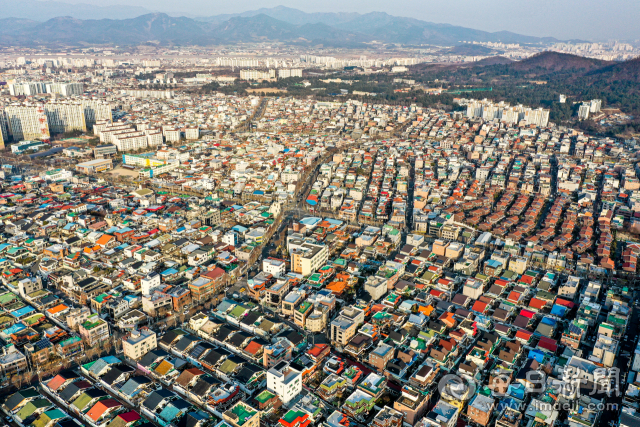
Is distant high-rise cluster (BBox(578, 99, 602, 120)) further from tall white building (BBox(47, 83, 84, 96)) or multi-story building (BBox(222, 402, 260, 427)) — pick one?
tall white building (BBox(47, 83, 84, 96))

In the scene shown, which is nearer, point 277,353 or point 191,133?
point 277,353

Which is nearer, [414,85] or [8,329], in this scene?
[8,329]

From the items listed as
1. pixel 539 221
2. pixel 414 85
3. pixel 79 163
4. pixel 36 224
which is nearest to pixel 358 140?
pixel 539 221

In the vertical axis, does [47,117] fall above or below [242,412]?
above

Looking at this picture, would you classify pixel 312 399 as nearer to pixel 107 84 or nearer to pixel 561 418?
pixel 561 418

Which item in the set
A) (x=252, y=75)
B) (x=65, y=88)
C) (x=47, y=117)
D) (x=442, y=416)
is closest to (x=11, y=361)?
(x=442, y=416)

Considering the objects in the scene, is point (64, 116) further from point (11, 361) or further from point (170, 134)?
point (11, 361)

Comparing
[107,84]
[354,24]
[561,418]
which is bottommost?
[561,418]

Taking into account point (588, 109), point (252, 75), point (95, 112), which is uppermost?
point (252, 75)

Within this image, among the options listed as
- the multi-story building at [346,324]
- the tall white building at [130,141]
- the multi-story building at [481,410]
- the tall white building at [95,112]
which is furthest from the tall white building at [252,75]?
the multi-story building at [481,410]
